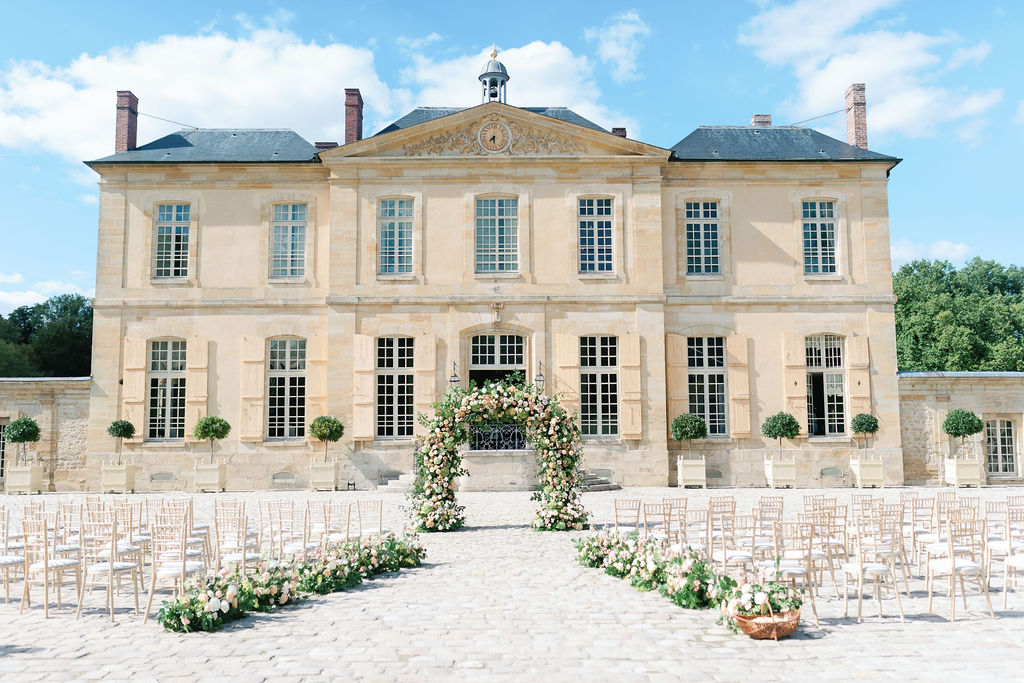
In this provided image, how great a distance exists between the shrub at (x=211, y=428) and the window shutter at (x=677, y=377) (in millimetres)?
11193

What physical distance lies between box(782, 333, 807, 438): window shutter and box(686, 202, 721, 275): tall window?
2704mm

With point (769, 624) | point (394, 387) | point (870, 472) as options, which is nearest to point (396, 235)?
point (394, 387)

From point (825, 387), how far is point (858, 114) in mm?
7741

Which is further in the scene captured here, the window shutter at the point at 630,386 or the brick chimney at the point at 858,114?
the brick chimney at the point at 858,114

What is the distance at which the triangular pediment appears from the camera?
21.2m

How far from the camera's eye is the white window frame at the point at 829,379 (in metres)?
21.4

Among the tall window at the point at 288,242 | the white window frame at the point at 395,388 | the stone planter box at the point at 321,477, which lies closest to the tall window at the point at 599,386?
the white window frame at the point at 395,388

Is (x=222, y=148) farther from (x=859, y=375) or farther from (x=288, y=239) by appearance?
(x=859, y=375)

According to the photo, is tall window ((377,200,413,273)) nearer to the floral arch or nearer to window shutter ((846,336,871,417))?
the floral arch

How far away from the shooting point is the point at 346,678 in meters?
Answer: 5.39

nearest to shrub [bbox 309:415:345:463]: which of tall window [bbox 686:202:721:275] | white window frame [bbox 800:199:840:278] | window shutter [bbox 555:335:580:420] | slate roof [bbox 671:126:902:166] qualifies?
window shutter [bbox 555:335:580:420]

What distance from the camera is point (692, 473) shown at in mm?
20125

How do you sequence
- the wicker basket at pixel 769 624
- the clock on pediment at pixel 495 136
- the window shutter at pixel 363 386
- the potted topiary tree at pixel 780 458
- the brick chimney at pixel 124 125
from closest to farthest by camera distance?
the wicker basket at pixel 769 624, the potted topiary tree at pixel 780 458, the window shutter at pixel 363 386, the clock on pediment at pixel 495 136, the brick chimney at pixel 124 125

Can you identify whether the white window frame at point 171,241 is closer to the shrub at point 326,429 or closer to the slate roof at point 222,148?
the slate roof at point 222,148
